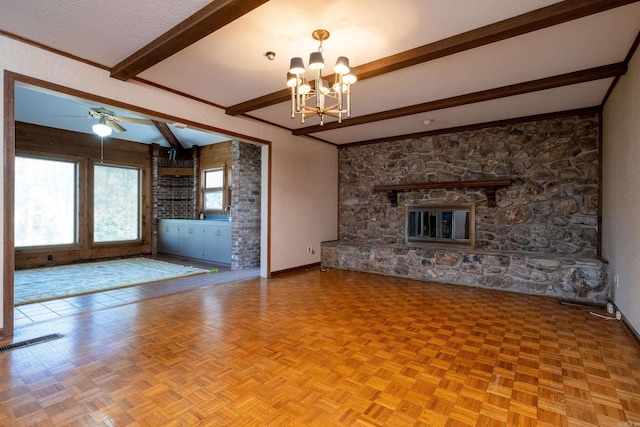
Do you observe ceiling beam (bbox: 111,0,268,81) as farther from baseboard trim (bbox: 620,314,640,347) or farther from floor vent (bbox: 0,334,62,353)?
baseboard trim (bbox: 620,314,640,347)

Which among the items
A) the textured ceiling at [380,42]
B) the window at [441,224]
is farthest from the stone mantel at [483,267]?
the textured ceiling at [380,42]

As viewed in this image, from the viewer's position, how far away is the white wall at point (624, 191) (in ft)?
8.71

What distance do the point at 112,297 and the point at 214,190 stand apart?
3.97 m

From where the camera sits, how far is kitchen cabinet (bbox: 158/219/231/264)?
6.38 m

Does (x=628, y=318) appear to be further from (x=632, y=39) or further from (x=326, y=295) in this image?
(x=326, y=295)

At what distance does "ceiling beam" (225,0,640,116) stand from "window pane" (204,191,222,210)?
4.98 metres

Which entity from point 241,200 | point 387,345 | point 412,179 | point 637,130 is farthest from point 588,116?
point 241,200

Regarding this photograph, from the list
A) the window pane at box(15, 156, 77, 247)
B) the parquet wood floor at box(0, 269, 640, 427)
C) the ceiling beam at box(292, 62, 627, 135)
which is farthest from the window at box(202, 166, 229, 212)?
the parquet wood floor at box(0, 269, 640, 427)

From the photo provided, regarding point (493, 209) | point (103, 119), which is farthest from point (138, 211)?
point (493, 209)

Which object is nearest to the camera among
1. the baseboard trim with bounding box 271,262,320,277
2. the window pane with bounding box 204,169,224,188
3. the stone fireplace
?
the stone fireplace

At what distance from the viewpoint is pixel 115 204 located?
7090 millimetres

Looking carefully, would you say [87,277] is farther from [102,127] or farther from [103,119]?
[103,119]

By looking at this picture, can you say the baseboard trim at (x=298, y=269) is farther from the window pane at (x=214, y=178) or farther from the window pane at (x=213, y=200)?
the window pane at (x=214, y=178)

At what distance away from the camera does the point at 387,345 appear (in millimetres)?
2555
